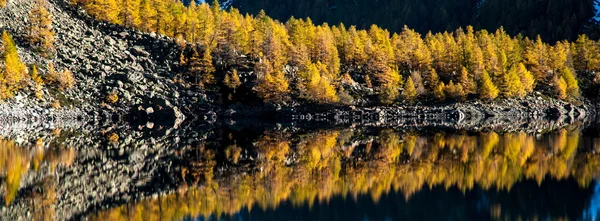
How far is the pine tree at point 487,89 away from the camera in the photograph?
112 m

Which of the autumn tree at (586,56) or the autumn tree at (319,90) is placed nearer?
the autumn tree at (319,90)

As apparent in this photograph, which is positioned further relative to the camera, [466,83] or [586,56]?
[586,56]

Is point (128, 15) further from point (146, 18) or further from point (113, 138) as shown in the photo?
point (113, 138)

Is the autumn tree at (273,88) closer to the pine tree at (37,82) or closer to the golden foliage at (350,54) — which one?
the golden foliage at (350,54)

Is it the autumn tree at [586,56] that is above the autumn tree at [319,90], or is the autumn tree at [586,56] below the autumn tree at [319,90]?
above

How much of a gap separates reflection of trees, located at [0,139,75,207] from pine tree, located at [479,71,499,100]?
85.8 meters

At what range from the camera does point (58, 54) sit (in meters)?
101

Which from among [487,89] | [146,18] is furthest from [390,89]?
[146,18]

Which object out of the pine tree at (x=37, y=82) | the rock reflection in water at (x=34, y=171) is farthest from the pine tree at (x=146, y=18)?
the rock reflection in water at (x=34, y=171)

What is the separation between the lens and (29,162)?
3744cm

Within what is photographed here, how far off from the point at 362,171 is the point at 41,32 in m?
83.2

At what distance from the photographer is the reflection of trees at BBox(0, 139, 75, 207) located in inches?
1054

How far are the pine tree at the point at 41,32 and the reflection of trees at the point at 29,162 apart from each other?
5207 centimetres

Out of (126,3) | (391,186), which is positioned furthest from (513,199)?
(126,3)
